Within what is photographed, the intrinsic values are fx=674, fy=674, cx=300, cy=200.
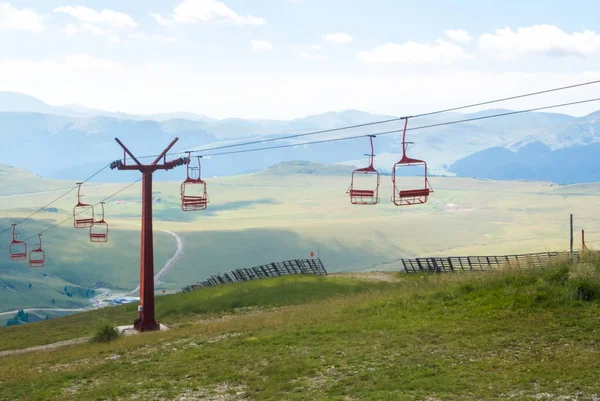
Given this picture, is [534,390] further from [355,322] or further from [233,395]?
[355,322]

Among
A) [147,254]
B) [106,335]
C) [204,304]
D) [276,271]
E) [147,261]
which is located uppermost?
[147,254]

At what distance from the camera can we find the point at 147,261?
4131 centimetres

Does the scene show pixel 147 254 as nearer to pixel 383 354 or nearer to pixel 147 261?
pixel 147 261

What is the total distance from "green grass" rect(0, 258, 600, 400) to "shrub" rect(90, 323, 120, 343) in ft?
5.26

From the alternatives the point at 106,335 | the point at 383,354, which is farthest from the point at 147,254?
the point at 383,354

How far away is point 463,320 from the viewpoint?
90.1ft

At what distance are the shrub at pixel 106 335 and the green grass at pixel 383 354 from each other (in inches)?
63.1

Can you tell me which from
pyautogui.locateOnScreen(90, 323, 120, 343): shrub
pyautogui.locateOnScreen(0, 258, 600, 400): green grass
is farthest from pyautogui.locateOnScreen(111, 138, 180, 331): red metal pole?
pyautogui.locateOnScreen(0, 258, 600, 400): green grass

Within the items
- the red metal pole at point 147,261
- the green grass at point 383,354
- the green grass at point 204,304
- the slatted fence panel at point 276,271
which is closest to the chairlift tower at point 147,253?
the red metal pole at point 147,261

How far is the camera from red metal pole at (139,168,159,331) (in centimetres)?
4053

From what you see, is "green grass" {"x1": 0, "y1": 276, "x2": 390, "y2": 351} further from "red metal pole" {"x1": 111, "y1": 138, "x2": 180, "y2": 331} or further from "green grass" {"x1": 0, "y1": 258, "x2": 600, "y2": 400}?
"green grass" {"x1": 0, "y1": 258, "x2": 600, "y2": 400}

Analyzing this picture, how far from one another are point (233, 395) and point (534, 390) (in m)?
8.80

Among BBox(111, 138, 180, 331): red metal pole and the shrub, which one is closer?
the shrub

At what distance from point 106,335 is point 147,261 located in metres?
5.58
